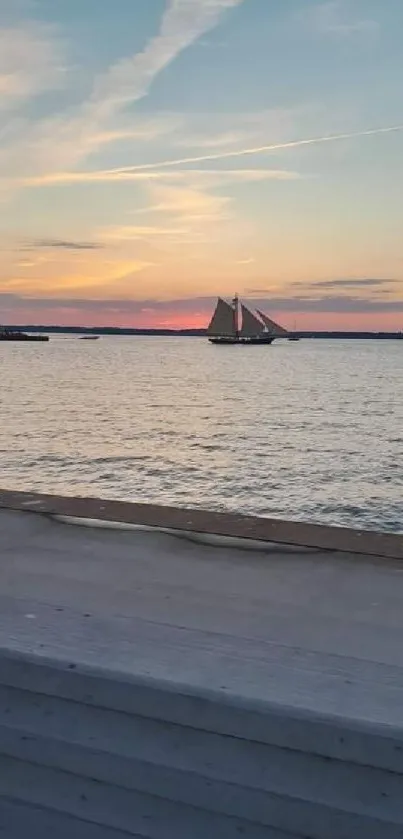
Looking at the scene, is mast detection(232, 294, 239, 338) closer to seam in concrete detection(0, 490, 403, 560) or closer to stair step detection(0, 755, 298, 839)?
seam in concrete detection(0, 490, 403, 560)

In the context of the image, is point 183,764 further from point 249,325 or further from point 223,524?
point 249,325

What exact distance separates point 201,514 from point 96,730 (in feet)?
4.00

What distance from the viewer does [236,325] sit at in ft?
339

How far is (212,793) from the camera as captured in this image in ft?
3.79

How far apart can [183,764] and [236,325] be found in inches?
4060

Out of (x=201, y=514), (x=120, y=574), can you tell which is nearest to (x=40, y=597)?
(x=120, y=574)

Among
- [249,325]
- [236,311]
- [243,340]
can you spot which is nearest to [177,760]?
[236,311]

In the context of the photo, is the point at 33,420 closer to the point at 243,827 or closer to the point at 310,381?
the point at 243,827

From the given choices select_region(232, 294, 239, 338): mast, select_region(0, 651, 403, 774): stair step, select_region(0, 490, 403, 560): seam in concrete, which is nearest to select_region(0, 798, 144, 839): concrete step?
select_region(0, 651, 403, 774): stair step

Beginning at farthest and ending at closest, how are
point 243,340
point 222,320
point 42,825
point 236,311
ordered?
point 243,340
point 222,320
point 236,311
point 42,825

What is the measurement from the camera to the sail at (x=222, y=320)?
95.1 meters

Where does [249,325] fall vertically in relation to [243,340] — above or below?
above

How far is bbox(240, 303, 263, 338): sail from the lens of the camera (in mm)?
100850

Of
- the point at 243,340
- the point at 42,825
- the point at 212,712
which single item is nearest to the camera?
the point at 212,712
